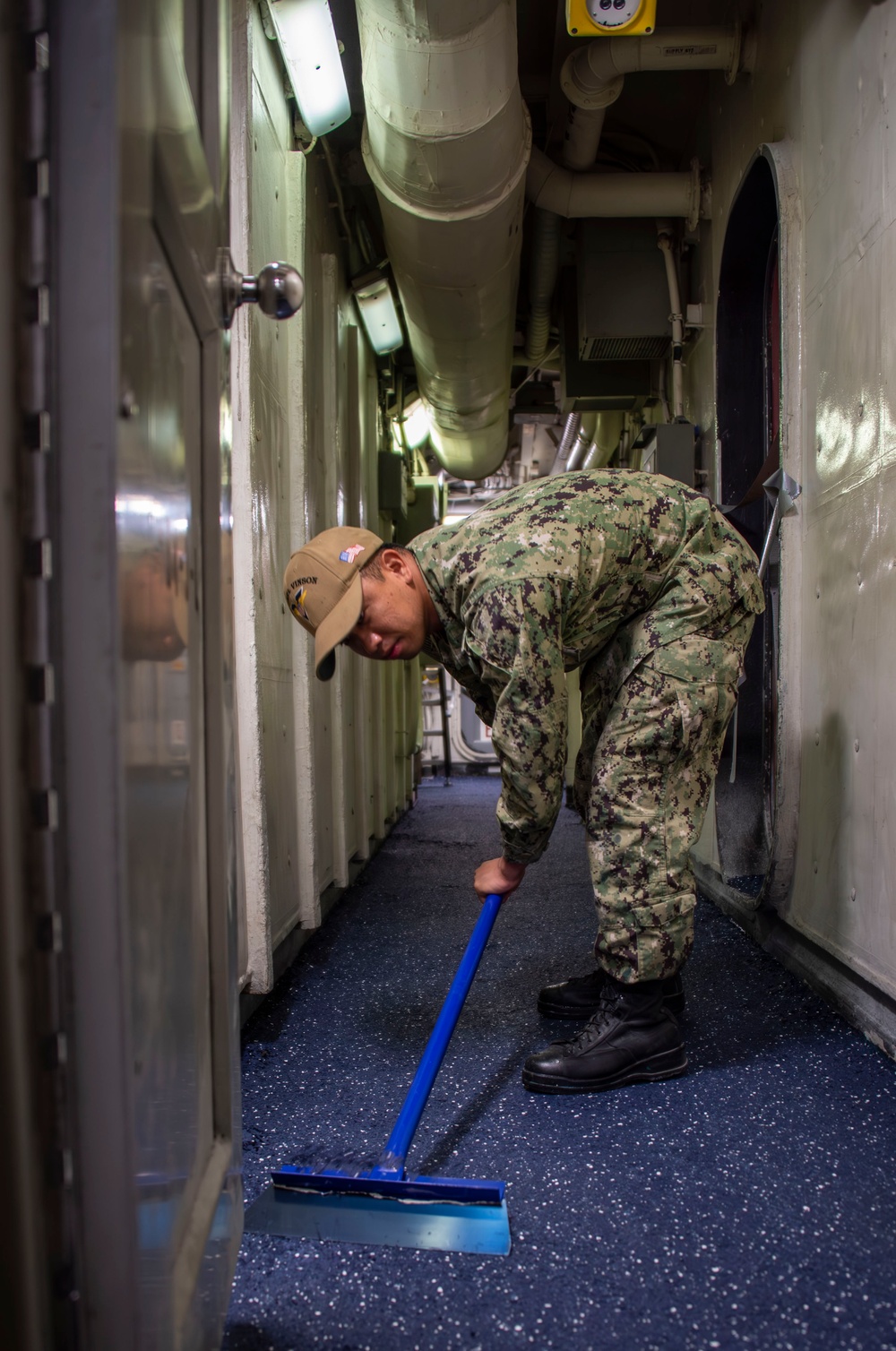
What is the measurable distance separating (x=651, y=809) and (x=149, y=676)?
1.15m

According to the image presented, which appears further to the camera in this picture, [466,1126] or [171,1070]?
[466,1126]

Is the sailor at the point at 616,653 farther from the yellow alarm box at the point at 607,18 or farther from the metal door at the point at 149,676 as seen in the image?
the yellow alarm box at the point at 607,18

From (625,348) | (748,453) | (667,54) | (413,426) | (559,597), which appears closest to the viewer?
(559,597)

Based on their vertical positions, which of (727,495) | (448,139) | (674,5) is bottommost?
(727,495)

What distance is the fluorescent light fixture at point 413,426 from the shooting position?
5205 millimetres

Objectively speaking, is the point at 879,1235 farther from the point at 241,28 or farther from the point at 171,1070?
the point at 241,28

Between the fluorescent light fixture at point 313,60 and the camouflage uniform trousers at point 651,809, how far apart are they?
1740 millimetres

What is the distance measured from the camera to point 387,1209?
1.05 m

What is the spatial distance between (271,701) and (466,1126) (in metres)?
1.01

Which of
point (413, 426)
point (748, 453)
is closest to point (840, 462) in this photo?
point (748, 453)

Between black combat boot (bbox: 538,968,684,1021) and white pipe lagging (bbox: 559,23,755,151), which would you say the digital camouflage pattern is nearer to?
black combat boot (bbox: 538,968,684,1021)

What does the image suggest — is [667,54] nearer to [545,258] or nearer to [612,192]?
[612,192]

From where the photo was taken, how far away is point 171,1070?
1.99ft

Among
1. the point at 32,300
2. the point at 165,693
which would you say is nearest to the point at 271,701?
the point at 165,693
